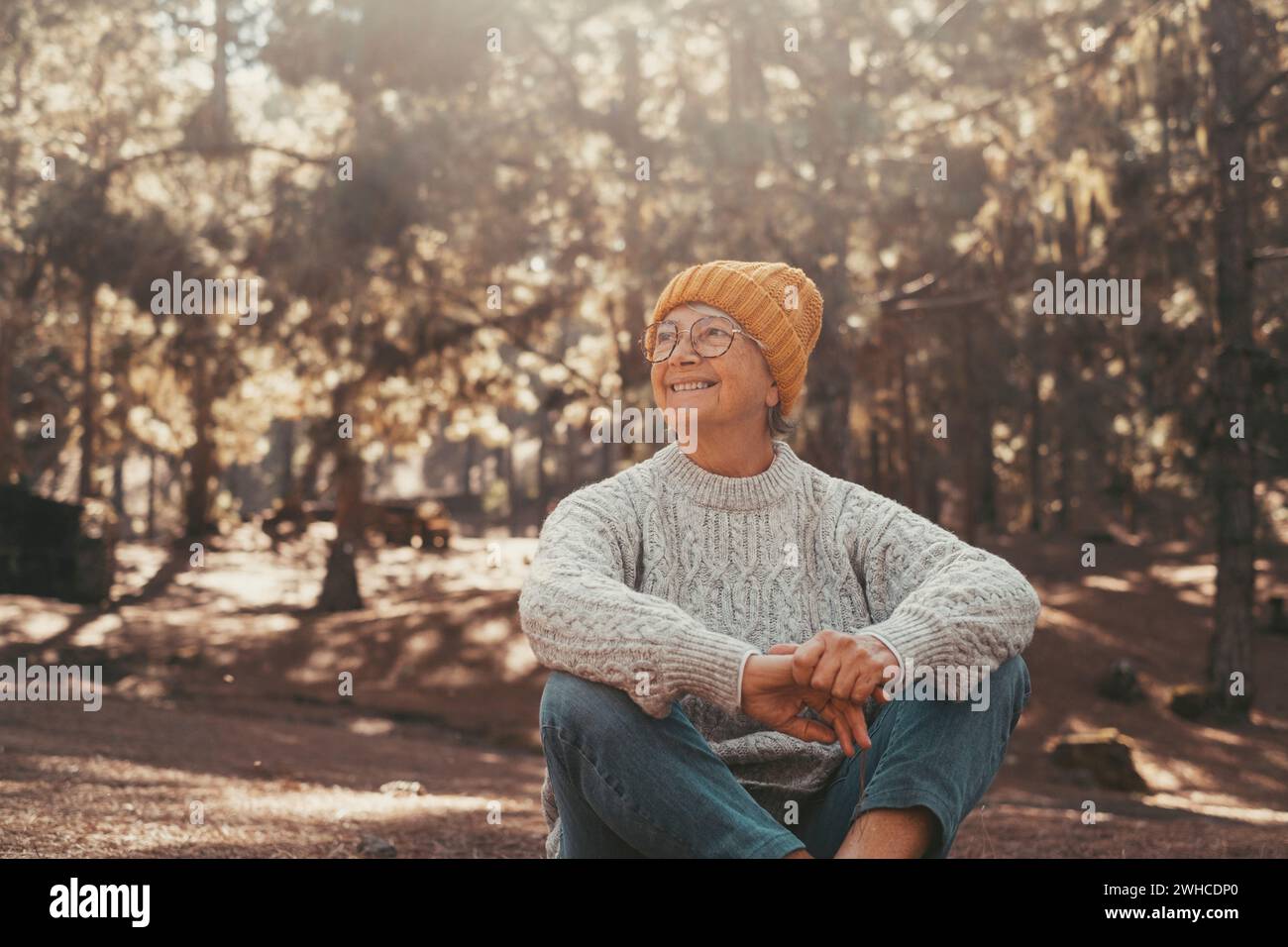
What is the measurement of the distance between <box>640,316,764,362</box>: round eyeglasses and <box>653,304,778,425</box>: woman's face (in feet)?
0.03

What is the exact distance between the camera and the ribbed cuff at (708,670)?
102 inches

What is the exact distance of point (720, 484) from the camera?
3.20 m

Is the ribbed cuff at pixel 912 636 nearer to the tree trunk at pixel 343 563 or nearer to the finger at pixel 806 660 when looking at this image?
the finger at pixel 806 660

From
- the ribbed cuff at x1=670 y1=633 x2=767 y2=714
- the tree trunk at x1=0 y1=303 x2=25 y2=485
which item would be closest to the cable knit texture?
the ribbed cuff at x1=670 y1=633 x2=767 y2=714

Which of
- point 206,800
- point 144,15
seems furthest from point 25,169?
point 206,800

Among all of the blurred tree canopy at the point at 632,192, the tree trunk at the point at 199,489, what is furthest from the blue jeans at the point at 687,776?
the tree trunk at the point at 199,489

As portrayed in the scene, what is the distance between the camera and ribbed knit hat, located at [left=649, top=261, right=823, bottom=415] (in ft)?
10.5

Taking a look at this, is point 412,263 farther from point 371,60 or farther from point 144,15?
point 144,15

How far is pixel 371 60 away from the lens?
15.2 metres

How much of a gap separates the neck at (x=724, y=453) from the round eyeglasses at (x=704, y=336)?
0.20 m

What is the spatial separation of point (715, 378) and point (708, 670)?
35.4 inches

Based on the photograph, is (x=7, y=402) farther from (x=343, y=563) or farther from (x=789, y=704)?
(x=789, y=704)
